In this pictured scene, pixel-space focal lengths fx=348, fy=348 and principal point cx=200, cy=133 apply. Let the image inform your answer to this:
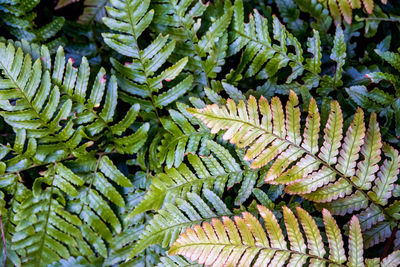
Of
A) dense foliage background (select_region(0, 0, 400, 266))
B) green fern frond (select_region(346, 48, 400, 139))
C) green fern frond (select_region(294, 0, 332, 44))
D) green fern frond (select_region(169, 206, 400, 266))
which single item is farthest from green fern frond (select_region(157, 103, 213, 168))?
green fern frond (select_region(294, 0, 332, 44))

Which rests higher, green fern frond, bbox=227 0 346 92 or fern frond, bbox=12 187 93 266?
green fern frond, bbox=227 0 346 92

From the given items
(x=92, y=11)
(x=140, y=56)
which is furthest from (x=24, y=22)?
(x=140, y=56)

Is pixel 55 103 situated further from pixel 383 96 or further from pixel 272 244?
pixel 383 96

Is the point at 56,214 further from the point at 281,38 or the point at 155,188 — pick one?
the point at 281,38

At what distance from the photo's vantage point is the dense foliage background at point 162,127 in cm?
188

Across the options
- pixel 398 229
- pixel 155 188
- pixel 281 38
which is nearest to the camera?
pixel 398 229

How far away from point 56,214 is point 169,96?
101 cm

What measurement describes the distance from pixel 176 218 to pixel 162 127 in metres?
0.63

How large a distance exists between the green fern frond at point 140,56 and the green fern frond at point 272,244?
853 mm

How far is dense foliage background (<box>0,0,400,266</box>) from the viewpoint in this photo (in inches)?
74.2

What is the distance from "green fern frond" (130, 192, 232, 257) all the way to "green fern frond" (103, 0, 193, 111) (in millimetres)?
627

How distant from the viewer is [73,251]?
2.14 meters

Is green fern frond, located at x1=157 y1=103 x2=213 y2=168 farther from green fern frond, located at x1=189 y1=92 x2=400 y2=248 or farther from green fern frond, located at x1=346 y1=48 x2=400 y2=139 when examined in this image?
green fern frond, located at x1=346 y1=48 x2=400 y2=139

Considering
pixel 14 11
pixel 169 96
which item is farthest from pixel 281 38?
pixel 14 11
